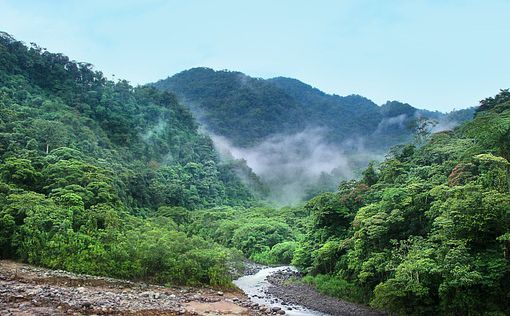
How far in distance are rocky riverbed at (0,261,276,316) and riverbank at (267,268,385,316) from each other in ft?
10.3

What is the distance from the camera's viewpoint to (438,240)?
23.0 m

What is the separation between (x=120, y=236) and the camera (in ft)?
111

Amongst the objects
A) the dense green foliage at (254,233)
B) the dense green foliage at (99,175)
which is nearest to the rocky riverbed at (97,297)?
the dense green foliage at (99,175)

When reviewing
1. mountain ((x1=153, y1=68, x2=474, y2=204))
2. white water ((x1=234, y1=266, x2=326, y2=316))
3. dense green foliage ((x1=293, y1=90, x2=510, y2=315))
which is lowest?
white water ((x1=234, y1=266, x2=326, y2=316))

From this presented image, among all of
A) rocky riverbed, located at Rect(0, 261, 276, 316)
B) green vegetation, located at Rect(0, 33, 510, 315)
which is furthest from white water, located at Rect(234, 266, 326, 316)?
green vegetation, located at Rect(0, 33, 510, 315)

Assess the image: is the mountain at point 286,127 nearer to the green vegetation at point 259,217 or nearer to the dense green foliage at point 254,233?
the dense green foliage at point 254,233

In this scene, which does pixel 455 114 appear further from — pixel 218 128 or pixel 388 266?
pixel 388 266

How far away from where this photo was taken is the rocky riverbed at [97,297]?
20.9 meters

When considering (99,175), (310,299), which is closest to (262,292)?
(310,299)

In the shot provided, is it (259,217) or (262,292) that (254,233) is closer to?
(259,217)

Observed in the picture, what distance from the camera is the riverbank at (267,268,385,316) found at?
26.0 m

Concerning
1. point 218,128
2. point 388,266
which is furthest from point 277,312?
point 218,128

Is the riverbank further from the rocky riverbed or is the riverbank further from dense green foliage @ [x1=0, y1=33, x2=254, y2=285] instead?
dense green foliage @ [x1=0, y1=33, x2=254, y2=285]

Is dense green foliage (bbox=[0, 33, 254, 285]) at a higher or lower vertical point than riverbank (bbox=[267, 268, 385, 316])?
higher
